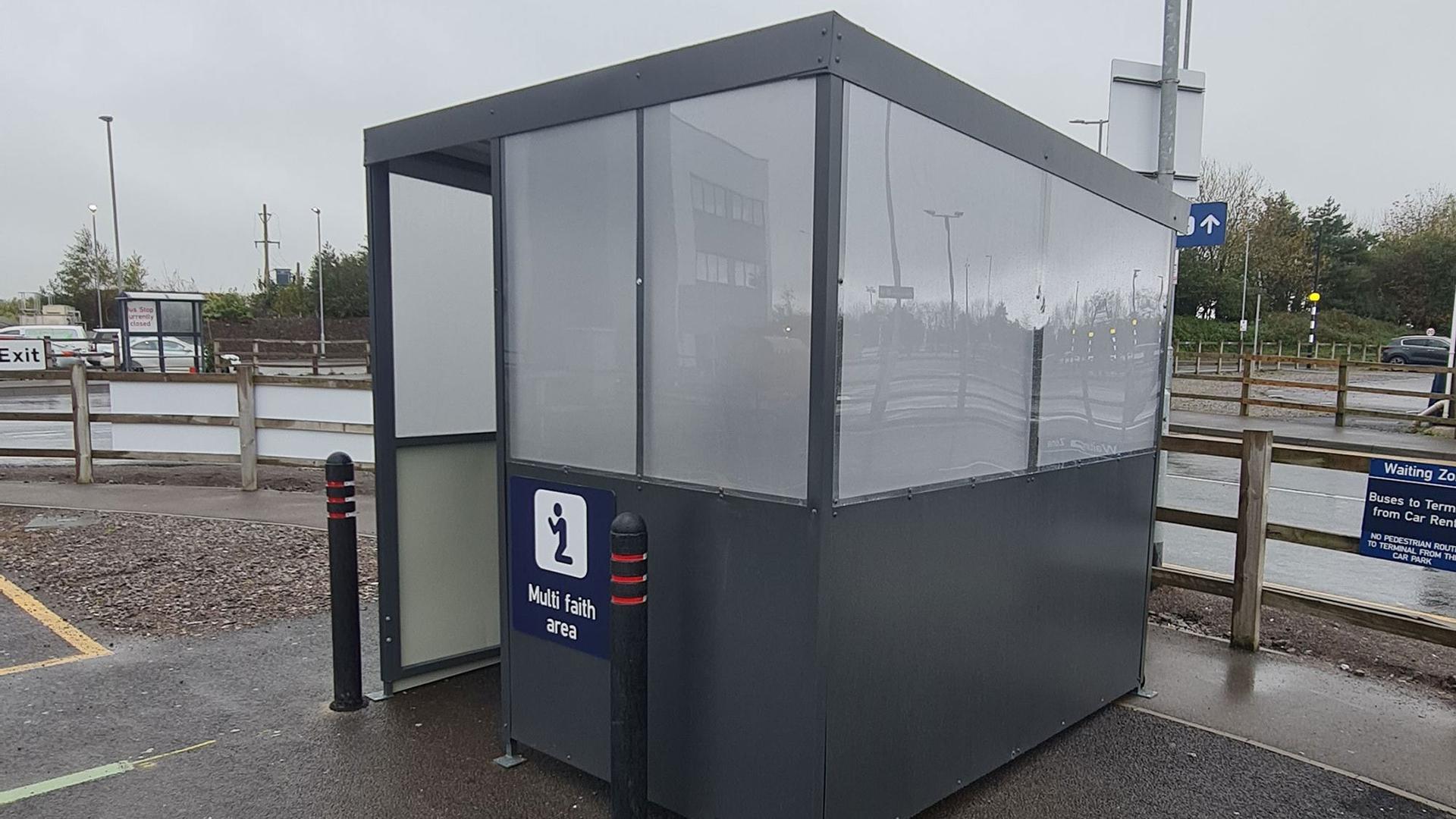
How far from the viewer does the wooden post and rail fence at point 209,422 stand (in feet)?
30.7

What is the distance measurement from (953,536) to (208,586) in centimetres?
528

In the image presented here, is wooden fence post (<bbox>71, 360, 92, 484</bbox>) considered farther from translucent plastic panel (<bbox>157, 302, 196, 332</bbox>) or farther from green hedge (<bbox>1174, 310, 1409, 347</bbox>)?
green hedge (<bbox>1174, 310, 1409, 347</bbox>)

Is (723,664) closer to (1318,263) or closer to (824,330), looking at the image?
(824,330)

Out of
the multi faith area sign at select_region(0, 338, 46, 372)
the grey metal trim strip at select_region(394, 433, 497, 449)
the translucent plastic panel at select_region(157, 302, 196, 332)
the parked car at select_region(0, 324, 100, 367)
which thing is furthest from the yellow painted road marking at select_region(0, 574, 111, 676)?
the parked car at select_region(0, 324, 100, 367)

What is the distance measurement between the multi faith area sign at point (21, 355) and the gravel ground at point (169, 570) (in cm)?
2478

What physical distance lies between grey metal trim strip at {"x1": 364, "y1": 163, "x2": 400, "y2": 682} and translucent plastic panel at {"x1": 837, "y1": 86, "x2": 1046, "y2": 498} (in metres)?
2.43

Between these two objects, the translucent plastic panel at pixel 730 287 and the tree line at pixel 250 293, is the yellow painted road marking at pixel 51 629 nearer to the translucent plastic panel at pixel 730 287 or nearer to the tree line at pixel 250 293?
the translucent plastic panel at pixel 730 287

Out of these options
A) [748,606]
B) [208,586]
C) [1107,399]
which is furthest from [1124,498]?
[208,586]

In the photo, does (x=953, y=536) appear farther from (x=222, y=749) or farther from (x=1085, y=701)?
(x=222, y=749)

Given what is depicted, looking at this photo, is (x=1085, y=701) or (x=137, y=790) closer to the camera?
(x=137, y=790)

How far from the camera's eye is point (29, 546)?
721 centimetres

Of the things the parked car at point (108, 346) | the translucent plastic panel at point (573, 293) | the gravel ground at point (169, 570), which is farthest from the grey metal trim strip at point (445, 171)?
the parked car at point (108, 346)

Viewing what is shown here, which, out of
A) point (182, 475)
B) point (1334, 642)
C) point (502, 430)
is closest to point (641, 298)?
point (502, 430)

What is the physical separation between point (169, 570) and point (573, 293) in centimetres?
490
